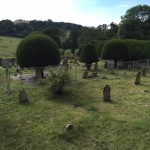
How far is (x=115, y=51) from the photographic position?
34531 millimetres

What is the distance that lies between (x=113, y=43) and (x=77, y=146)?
23316mm

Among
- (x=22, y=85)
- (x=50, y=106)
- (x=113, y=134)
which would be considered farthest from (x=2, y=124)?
(x=22, y=85)

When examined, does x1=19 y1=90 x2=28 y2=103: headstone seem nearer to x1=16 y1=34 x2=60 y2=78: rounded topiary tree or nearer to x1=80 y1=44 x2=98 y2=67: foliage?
x1=16 y1=34 x2=60 y2=78: rounded topiary tree

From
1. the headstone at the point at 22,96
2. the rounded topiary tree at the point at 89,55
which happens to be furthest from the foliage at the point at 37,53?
the rounded topiary tree at the point at 89,55

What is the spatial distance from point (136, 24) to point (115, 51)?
2809cm

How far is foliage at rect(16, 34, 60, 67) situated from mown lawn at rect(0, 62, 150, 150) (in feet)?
11.4

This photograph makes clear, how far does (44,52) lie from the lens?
80.0ft

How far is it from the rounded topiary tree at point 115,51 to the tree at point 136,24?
24.9 m

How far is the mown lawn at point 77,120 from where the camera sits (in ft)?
43.0

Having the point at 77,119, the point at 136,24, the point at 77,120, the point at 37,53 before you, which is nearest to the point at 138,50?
the point at 37,53

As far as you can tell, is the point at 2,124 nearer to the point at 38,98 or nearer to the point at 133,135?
the point at 38,98

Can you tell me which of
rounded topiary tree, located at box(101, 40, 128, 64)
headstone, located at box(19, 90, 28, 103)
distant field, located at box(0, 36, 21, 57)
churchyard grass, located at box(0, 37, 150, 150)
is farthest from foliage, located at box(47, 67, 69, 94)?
distant field, located at box(0, 36, 21, 57)

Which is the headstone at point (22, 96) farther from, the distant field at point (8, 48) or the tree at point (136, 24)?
the tree at point (136, 24)

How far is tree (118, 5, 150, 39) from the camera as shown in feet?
195
